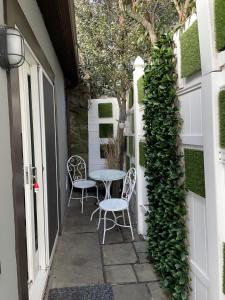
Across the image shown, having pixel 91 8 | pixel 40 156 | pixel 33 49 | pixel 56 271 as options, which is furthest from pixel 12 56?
pixel 91 8

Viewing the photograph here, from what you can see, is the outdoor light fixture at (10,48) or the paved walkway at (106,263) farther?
the paved walkway at (106,263)

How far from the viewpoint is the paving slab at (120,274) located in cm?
297

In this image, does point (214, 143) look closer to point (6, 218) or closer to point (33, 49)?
point (6, 218)

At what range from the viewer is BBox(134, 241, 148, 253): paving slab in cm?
369

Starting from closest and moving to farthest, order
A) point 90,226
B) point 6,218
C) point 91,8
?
point 6,218, point 90,226, point 91,8

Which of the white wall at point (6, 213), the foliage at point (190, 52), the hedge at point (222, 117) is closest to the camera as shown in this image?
the white wall at point (6, 213)

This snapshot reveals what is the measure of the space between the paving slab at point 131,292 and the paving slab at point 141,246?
83 centimetres

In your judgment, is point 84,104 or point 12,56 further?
point 84,104

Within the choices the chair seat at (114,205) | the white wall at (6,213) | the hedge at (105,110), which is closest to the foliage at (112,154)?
the hedge at (105,110)

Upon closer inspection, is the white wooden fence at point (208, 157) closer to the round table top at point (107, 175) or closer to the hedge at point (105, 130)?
the round table top at point (107, 175)

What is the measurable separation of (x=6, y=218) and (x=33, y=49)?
60.1 inches

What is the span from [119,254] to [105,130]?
3.75 m

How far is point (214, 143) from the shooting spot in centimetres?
166

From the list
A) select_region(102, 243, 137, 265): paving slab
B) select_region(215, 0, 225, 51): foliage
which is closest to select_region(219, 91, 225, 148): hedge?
select_region(215, 0, 225, 51): foliage
